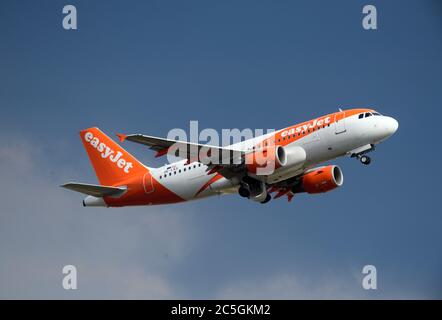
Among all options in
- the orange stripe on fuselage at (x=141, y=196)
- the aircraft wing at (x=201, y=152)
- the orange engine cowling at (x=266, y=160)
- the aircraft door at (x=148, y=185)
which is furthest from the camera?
the aircraft door at (x=148, y=185)

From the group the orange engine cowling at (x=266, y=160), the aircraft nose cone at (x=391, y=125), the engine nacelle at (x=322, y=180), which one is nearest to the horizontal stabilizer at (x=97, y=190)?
the orange engine cowling at (x=266, y=160)

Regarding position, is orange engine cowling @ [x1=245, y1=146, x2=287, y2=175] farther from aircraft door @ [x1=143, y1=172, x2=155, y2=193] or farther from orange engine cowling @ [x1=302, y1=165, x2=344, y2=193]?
aircraft door @ [x1=143, y1=172, x2=155, y2=193]

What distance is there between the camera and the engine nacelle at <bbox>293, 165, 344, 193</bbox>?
177 ft

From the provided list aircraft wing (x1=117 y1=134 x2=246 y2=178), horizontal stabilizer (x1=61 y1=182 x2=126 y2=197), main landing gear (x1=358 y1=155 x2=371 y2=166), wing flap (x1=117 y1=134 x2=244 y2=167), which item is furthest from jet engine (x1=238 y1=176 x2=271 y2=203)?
horizontal stabilizer (x1=61 y1=182 x2=126 y2=197)

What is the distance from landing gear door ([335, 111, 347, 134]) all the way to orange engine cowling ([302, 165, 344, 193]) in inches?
240

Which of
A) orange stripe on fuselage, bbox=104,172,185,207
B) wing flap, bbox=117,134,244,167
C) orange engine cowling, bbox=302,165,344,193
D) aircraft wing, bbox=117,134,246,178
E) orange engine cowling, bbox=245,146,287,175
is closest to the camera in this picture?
wing flap, bbox=117,134,244,167

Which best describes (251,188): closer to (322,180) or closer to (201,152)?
(201,152)

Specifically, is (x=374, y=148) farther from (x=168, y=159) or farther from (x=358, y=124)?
(x=168, y=159)

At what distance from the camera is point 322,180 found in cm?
5406

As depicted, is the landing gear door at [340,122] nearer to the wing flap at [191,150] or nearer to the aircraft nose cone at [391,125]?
the aircraft nose cone at [391,125]

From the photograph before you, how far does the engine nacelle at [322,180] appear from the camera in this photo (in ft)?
177

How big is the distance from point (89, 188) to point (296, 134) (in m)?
13.6

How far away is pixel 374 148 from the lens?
49.0 m
